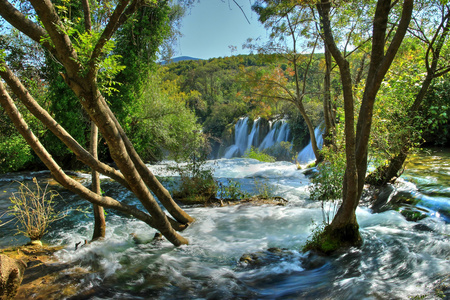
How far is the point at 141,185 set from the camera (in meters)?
3.58

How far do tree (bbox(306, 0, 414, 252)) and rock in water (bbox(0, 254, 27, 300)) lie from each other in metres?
4.07

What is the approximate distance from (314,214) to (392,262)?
107 inches

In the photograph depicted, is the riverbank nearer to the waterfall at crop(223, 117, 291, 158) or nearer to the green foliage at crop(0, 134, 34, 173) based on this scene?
the green foliage at crop(0, 134, 34, 173)

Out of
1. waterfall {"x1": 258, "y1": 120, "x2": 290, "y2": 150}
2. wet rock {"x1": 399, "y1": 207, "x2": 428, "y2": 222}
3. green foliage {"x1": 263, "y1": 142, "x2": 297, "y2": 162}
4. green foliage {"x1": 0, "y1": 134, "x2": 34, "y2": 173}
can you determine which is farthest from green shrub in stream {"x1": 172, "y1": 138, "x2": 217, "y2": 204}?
waterfall {"x1": 258, "y1": 120, "x2": 290, "y2": 150}

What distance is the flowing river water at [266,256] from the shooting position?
11.7 feet

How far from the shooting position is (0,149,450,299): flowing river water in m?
3.56

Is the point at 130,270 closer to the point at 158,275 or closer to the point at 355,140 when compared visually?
the point at 158,275

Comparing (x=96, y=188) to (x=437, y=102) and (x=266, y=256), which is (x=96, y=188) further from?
(x=437, y=102)

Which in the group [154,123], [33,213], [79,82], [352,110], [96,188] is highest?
[154,123]

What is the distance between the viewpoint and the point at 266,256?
4.71m

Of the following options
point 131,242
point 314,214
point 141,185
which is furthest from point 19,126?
point 314,214

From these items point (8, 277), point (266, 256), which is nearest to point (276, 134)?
point (266, 256)

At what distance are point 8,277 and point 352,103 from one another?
4572 mm

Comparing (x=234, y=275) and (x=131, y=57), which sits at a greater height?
(x=131, y=57)
